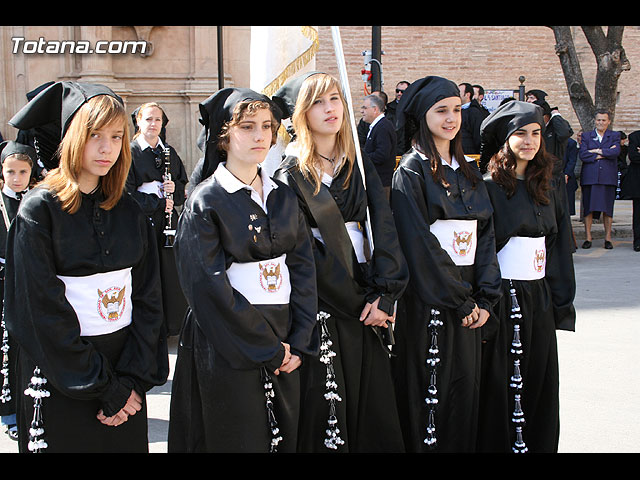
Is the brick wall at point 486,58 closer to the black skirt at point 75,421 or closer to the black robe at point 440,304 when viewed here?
the black robe at point 440,304

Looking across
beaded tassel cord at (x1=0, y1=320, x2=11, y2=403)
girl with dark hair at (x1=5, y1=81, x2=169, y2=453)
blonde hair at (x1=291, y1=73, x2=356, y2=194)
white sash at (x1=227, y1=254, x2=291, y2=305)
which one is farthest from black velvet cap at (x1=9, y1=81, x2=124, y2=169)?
beaded tassel cord at (x1=0, y1=320, x2=11, y2=403)

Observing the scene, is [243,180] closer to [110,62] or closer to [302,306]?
[302,306]

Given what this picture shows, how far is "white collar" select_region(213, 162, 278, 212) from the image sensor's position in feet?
10.2

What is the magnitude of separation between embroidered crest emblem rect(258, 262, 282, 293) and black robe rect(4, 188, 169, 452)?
1.45 ft

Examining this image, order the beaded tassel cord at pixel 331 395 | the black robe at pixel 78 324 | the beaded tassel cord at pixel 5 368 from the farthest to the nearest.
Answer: the beaded tassel cord at pixel 5 368, the beaded tassel cord at pixel 331 395, the black robe at pixel 78 324

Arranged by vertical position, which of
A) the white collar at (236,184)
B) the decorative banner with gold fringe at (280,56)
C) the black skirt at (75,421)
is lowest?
the black skirt at (75,421)

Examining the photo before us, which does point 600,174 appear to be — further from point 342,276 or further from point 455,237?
point 342,276

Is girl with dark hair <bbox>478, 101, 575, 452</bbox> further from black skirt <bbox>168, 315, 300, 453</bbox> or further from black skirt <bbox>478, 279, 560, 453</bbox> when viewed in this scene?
black skirt <bbox>168, 315, 300, 453</bbox>

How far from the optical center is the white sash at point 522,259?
13.4ft

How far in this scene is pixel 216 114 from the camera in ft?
10.6

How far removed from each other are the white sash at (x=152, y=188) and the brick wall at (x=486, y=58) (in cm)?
1214

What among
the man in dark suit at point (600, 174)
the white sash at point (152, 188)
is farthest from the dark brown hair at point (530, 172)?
the man in dark suit at point (600, 174)

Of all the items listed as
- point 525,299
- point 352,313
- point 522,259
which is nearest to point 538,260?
point 522,259

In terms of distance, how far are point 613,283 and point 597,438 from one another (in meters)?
5.01
